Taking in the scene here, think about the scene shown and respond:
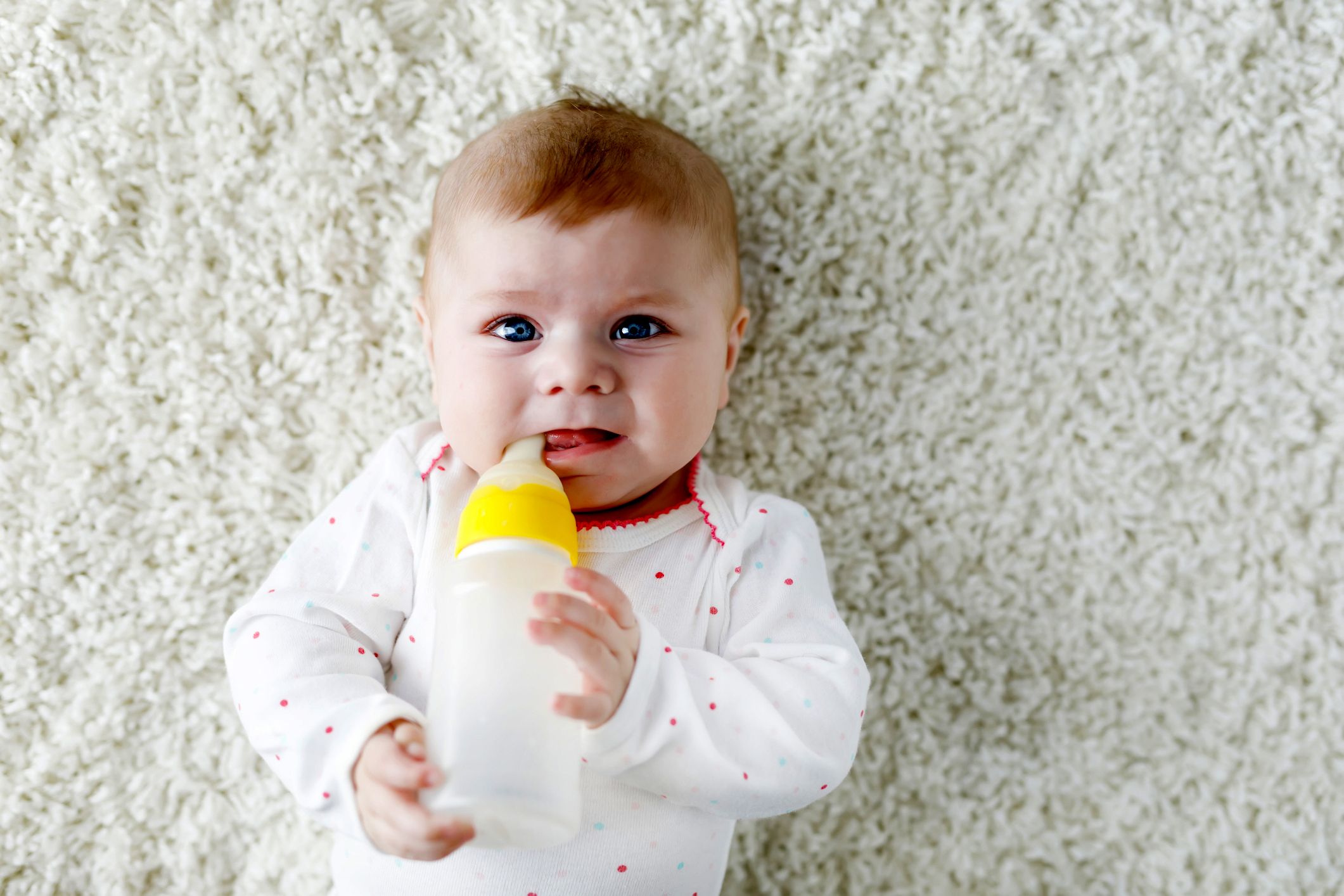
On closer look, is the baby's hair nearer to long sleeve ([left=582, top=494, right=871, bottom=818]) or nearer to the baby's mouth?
the baby's mouth

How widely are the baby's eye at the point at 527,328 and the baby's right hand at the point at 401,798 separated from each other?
365mm

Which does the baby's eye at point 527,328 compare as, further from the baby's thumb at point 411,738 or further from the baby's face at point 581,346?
the baby's thumb at point 411,738

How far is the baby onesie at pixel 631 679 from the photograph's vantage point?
3.03 ft

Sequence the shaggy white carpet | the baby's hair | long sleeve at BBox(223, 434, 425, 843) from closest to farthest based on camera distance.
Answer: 1. long sleeve at BBox(223, 434, 425, 843)
2. the baby's hair
3. the shaggy white carpet

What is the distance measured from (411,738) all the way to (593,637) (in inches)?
6.6

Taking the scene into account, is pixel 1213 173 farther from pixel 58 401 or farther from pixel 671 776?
pixel 58 401

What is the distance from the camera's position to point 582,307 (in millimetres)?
1004

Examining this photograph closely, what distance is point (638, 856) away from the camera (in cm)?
100

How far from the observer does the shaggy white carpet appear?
125cm

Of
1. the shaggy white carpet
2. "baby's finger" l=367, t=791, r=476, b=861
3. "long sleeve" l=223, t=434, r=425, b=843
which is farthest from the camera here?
the shaggy white carpet

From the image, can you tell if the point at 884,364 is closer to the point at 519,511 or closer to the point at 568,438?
the point at 568,438

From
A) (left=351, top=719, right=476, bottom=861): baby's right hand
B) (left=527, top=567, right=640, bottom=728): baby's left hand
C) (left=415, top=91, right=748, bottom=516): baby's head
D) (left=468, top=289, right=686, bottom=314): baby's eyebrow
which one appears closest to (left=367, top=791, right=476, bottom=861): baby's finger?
(left=351, top=719, right=476, bottom=861): baby's right hand

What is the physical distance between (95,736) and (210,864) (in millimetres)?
197

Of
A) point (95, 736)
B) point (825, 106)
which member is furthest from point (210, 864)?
point (825, 106)
